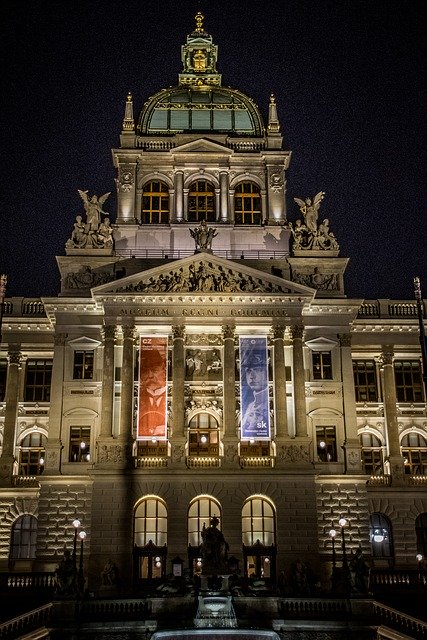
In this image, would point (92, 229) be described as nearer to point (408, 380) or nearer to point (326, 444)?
point (326, 444)

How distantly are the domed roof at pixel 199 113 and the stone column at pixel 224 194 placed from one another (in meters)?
4.22

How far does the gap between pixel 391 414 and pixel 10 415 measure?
78.1ft

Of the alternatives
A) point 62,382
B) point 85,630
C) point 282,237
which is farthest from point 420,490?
point 85,630

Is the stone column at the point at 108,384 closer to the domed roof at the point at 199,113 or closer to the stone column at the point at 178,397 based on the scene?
the stone column at the point at 178,397

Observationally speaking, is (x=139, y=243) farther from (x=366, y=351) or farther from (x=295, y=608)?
(x=295, y=608)

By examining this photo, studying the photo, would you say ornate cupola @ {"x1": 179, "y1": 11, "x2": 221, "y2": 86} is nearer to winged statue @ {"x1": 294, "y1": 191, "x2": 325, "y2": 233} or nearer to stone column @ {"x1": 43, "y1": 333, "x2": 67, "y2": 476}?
winged statue @ {"x1": 294, "y1": 191, "x2": 325, "y2": 233}

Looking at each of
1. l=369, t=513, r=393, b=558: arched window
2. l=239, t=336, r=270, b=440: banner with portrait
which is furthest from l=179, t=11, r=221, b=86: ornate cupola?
l=369, t=513, r=393, b=558: arched window

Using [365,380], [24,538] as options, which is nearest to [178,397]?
[24,538]

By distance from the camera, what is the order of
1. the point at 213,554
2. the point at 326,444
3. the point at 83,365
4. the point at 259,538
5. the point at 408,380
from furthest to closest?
the point at 408,380 → the point at 83,365 → the point at 326,444 → the point at 259,538 → the point at 213,554

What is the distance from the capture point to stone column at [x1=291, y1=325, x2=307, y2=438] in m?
50.4

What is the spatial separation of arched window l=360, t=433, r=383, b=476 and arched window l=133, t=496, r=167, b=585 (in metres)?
13.9

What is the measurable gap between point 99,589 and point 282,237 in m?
26.6

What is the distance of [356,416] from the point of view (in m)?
53.8

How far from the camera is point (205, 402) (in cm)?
5134
